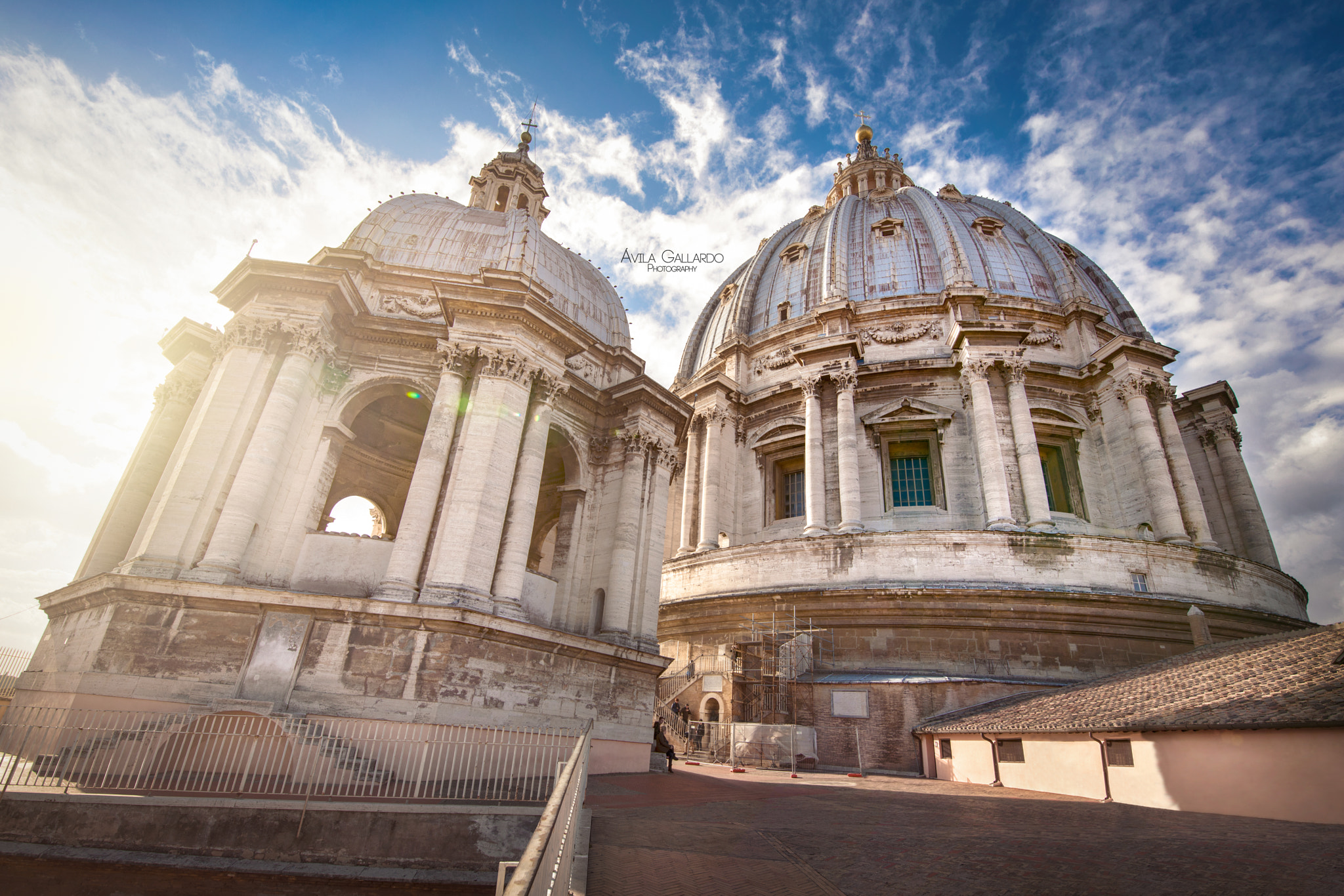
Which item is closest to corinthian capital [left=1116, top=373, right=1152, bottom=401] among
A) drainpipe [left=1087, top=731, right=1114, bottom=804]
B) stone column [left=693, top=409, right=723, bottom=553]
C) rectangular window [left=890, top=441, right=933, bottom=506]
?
rectangular window [left=890, top=441, right=933, bottom=506]

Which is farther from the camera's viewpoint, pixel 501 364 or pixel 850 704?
pixel 850 704

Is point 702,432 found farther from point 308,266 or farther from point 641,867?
point 641,867

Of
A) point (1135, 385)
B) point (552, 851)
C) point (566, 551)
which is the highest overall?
point (1135, 385)

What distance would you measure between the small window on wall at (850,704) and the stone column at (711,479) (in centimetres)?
1031

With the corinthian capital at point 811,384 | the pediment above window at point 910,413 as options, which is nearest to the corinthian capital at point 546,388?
the corinthian capital at point 811,384

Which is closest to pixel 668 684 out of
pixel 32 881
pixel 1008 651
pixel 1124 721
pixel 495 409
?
pixel 1008 651

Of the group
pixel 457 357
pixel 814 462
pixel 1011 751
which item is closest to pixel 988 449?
pixel 814 462

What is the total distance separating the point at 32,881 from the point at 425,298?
1614 cm

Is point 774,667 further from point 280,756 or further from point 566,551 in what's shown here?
point 280,756

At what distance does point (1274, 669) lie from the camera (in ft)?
42.7

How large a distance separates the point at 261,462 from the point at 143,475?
814cm

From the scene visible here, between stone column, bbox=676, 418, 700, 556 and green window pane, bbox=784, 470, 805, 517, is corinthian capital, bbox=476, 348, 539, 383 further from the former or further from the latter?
green window pane, bbox=784, 470, 805, 517

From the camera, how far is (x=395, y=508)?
24.5 metres

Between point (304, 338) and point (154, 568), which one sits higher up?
point (304, 338)
